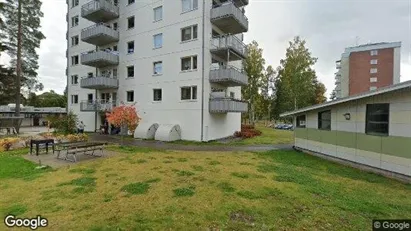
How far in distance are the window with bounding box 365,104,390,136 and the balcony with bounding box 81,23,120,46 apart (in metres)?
27.7

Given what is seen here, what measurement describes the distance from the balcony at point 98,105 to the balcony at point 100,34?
784cm

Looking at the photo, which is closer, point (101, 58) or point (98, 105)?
point (101, 58)

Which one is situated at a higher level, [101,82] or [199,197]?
[101,82]

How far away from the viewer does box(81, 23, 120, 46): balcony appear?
28.0 metres

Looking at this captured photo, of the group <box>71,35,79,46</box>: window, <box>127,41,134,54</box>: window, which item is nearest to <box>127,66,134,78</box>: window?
<box>127,41,134,54</box>: window

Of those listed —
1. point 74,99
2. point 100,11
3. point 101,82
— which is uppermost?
point 100,11

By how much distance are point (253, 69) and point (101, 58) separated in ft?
76.1

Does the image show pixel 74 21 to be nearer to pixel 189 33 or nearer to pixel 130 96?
pixel 130 96

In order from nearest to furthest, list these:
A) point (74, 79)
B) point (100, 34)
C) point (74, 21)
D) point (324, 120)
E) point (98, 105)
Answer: point (324, 120) < point (100, 34) < point (98, 105) < point (74, 21) < point (74, 79)

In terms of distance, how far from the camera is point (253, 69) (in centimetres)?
3888

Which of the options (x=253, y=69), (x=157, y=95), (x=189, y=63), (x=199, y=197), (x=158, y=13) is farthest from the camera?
(x=253, y=69)

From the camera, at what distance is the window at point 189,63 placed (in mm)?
23312

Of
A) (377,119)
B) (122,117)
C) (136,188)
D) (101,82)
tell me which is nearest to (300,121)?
(377,119)

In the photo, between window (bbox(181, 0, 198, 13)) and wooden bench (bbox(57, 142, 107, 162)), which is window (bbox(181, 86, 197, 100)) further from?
wooden bench (bbox(57, 142, 107, 162))
